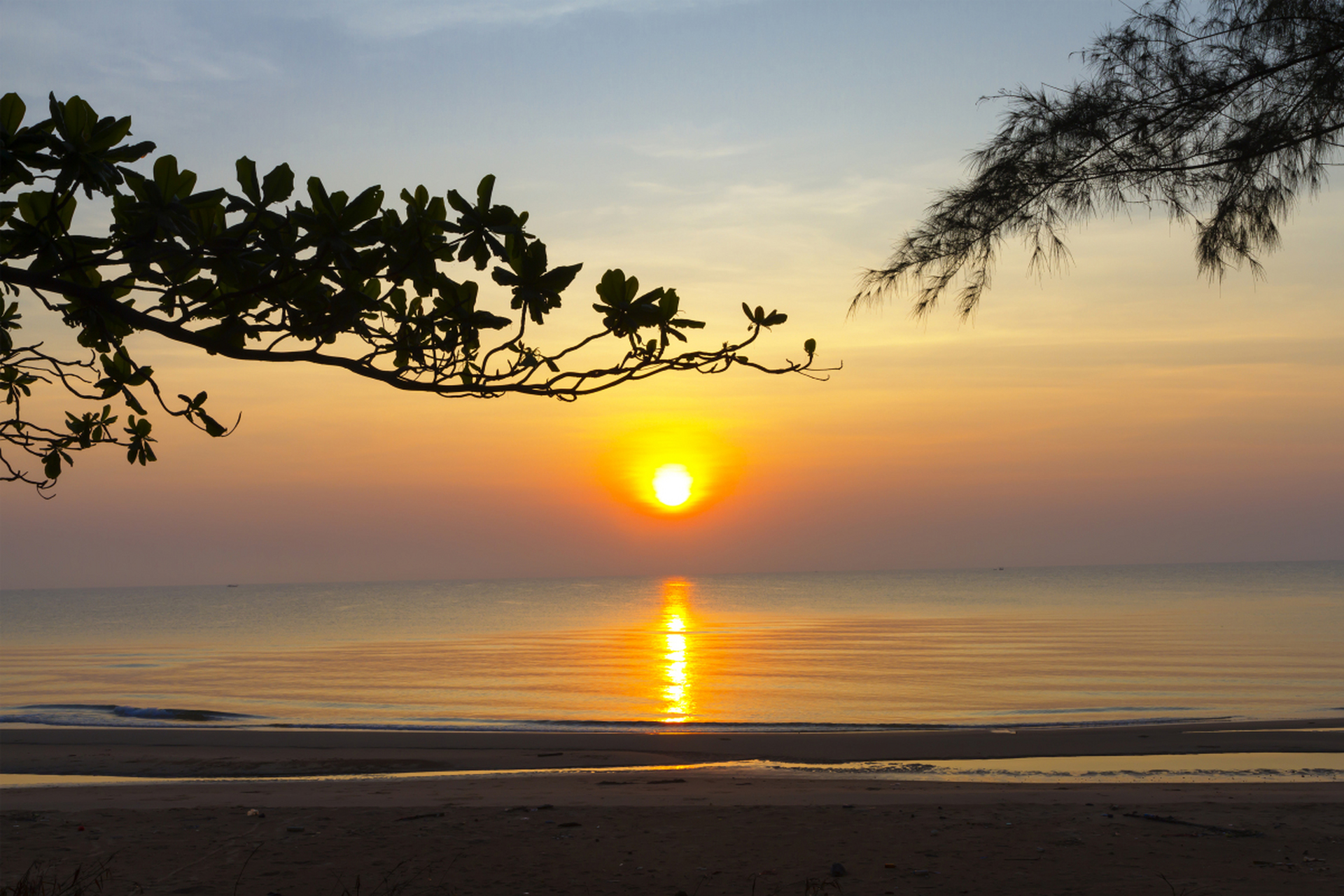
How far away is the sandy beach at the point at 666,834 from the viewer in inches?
274

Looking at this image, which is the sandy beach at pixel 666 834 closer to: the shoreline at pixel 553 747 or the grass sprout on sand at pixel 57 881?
the grass sprout on sand at pixel 57 881

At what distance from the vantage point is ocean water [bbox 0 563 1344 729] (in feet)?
66.5

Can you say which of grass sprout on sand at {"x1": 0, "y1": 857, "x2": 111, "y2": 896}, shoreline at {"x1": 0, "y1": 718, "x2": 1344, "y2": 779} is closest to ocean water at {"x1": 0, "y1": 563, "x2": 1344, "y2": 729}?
shoreline at {"x1": 0, "y1": 718, "x2": 1344, "y2": 779}

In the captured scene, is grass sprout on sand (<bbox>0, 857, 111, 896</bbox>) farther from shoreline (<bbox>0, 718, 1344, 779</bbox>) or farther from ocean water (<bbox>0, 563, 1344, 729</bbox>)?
ocean water (<bbox>0, 563, 1344, 729</bbox>)

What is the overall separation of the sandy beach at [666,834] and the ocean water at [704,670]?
7244 mm

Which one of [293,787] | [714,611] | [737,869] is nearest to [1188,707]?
[737,869]

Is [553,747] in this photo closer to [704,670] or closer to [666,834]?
[666,834]

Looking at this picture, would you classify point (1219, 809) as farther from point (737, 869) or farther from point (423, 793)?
point (423, 793)

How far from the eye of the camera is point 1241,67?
19.8 feet

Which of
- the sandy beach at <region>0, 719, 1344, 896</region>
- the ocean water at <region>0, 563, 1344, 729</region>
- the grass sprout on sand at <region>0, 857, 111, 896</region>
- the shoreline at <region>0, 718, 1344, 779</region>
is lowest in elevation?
the ocean water at <region>0, 563, 1344, 729</region>

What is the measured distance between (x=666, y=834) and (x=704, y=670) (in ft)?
73.1

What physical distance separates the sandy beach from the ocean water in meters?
7.24

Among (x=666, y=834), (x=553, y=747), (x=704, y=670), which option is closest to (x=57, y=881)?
(x=666, y=834)

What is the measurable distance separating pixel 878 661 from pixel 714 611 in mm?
48969
